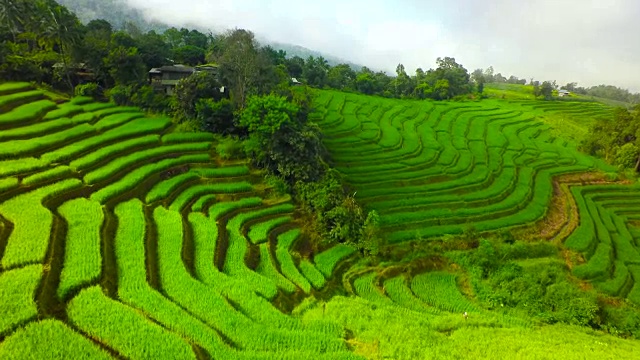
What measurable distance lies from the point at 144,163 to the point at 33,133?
6.02 meters

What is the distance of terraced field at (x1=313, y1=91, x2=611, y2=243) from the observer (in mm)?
25219

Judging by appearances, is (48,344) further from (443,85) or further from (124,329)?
(443,85)

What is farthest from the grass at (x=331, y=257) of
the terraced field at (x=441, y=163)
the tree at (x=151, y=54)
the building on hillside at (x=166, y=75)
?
the tree at (x=151, y=54)

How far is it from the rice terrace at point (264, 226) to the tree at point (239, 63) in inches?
6.7

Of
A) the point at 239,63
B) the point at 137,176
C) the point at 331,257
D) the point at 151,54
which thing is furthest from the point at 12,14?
the point at 331,257

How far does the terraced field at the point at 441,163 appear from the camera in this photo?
2522 centimetres

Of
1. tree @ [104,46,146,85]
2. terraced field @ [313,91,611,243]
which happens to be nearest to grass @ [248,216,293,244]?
terraced field @ [313,91,611,243]

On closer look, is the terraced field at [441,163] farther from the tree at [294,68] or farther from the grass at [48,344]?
the grass at [48,344]

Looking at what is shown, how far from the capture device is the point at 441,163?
3275 centimetres

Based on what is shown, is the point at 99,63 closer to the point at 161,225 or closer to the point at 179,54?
the point at 179,54

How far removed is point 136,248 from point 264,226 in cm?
631

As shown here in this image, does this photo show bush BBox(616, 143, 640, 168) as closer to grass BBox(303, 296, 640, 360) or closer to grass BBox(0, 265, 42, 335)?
grass BBox(303, 296, 640, 360)

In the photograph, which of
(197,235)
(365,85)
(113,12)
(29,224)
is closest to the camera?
(29,224)

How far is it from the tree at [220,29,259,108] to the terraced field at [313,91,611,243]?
8.35 metres
